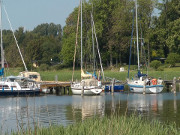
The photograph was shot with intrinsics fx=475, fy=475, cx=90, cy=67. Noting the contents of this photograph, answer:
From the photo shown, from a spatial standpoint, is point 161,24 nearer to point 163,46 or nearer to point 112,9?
point 163,46

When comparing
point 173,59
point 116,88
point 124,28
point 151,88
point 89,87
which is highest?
point 124,28

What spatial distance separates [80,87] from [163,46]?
48.5 metres

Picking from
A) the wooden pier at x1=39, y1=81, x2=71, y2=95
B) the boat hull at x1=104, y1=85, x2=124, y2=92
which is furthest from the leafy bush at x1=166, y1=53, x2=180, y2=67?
the wooden pier at x1=39, y1=81, x2=71, y2=95

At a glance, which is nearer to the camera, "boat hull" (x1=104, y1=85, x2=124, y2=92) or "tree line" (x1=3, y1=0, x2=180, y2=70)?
"boat hull" (x1=104, y1=85, x2=124, y2=92)

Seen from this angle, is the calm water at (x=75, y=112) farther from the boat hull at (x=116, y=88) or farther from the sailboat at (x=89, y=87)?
the boat hull at (x=116, y=88)

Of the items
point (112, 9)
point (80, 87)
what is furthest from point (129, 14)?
point (80, 87)

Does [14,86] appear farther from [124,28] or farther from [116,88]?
[124,28]

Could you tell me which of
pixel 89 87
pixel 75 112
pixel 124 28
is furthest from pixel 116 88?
pixel 124 28

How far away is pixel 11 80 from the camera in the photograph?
2156 inches

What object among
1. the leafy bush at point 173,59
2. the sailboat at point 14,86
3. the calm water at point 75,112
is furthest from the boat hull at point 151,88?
the leafy bush at point 173,59

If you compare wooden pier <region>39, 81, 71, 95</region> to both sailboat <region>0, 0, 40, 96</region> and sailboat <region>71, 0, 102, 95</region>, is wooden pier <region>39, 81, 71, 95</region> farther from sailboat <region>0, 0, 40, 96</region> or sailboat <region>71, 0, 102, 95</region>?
sailboat <region>71, 0, 102, 95</region>

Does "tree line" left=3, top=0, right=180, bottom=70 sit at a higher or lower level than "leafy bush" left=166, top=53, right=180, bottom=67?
higher

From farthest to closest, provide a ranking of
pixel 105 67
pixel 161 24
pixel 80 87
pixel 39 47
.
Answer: pixel 39 47
pixel 105 67
pixel 161 24
pixel 80 87

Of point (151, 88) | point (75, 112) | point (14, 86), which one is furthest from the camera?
point (151, 88)
